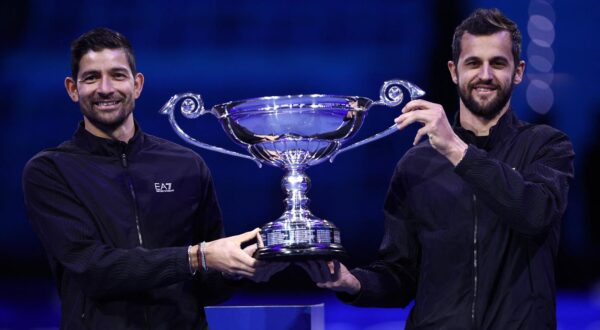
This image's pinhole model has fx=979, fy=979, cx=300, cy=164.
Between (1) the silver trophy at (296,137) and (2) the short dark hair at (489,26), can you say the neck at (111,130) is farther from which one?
(2) the short dark hair at (489,26)

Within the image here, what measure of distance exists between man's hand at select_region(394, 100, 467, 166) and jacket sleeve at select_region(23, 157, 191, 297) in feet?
2.07

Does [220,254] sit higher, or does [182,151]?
[182,151]

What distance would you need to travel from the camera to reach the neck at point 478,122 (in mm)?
2508

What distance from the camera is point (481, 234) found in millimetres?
2396

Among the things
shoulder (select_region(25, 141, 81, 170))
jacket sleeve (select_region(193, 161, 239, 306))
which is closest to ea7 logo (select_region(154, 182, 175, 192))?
jacket sleeve (select_region(193, 161, 239, 306))

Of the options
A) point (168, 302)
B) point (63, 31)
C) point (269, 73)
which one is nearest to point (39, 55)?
point (63, 31)

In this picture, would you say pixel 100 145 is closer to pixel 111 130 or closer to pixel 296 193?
pixel 111 130

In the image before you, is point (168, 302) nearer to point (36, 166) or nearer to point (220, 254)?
point (220, 254)

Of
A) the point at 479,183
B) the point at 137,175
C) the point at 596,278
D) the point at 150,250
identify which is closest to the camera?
the point at 479,183

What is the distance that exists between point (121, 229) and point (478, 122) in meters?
0.95

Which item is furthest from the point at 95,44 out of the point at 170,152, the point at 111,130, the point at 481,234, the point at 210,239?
the point at 481,234

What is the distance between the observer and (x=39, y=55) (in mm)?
4047

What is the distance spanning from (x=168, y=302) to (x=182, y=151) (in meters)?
0.44

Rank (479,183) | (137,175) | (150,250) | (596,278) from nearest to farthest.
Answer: (479,183) → (150,250) → (137,175) → (596,278)
